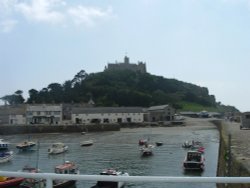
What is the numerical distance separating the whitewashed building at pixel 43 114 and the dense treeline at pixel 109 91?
76.6ft

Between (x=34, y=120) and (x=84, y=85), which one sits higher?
(x=84, y=85)

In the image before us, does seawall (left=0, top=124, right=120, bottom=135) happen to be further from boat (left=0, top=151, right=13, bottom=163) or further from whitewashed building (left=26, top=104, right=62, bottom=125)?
boat (left=0, top=151, right=13, bottom=163)

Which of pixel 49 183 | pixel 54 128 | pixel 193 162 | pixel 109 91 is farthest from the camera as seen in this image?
pixel 109 91

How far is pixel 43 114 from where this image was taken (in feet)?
→ 421

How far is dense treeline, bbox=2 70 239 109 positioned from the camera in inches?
6329

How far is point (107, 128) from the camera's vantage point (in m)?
115

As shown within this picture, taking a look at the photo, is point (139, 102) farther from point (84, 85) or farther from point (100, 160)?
point (100, 160)

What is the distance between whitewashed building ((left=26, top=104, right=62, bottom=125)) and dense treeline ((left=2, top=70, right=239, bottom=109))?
23.4 m

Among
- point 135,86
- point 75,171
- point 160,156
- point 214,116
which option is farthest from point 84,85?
point 75,171

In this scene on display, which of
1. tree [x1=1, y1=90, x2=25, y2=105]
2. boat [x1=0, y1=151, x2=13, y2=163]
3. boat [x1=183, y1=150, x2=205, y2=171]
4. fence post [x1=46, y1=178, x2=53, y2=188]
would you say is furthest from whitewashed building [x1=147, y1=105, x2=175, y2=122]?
fence post [x1=46, y1=178, x2=53, y2=188]

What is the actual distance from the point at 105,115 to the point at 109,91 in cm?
3649

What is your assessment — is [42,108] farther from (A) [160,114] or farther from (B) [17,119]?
(A) [160,114]

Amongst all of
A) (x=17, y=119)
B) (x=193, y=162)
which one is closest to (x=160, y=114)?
(x=17, y=119)

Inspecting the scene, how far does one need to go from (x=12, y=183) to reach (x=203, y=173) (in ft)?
61.9
